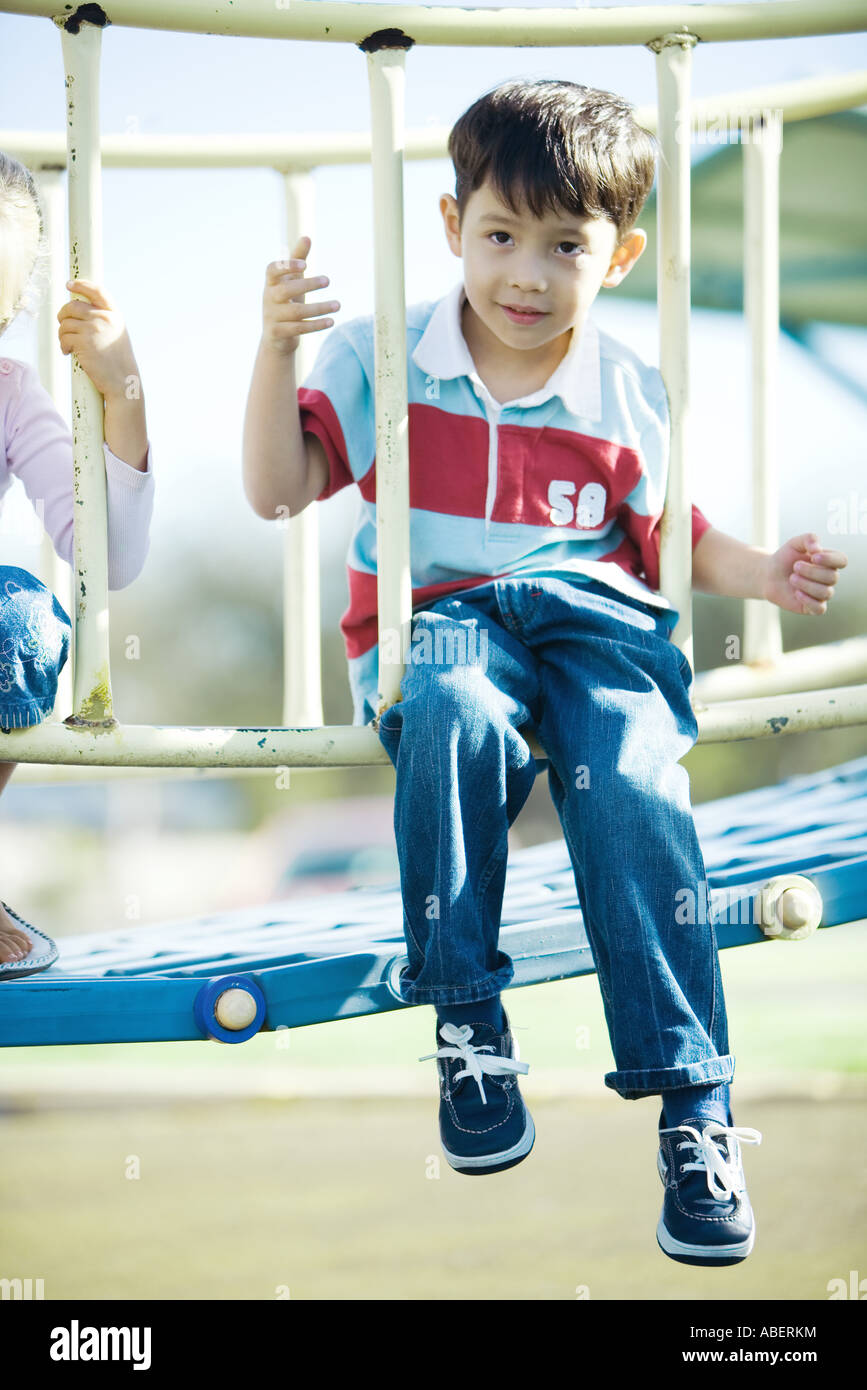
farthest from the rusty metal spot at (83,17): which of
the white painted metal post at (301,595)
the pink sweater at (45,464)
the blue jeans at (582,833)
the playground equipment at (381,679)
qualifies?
the white painted metal post at (301,595)

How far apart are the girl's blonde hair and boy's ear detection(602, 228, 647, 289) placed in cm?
48

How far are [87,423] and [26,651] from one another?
0.56 feet

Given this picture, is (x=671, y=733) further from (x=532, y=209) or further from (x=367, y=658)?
(x=532, y=209)

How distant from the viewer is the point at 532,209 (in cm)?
117

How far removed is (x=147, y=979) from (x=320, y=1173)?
2789 mm

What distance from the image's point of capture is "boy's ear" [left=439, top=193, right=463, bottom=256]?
4.14ft

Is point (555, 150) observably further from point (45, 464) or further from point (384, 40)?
point (45, 464)

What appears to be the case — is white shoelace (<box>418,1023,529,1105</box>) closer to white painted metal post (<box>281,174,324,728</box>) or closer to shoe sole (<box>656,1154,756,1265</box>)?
shoe sole (<box>656,1154,756,1265</box>)

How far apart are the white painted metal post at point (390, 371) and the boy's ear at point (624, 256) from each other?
26cm

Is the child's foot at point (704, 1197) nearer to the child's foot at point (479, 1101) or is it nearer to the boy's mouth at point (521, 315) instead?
the child's foot at point (479, 1101)

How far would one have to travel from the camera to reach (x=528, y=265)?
1.18m

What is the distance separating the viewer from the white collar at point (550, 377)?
4.09 feet

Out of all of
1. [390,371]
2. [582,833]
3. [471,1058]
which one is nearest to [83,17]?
[390,371]

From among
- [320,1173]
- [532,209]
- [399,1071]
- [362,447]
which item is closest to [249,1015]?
[362,447]
